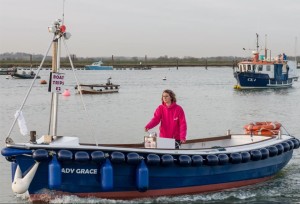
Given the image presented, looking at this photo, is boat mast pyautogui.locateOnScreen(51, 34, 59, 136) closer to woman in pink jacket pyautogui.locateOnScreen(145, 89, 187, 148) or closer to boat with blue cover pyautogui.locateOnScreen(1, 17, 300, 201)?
boat with blue cover pyautogui.locateOnScreen(1, 17, 300, 201)

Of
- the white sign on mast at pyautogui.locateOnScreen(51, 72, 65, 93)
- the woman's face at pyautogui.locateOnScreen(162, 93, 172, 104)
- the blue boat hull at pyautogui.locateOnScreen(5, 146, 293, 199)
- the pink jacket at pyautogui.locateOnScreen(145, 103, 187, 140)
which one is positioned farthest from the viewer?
the pink jacket at pyautogui.locateOnScreen(145, 103, 187, 140)

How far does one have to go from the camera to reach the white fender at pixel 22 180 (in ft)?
35.8

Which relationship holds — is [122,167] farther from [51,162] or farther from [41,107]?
[41,107]

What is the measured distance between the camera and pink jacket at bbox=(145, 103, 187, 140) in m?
12.6

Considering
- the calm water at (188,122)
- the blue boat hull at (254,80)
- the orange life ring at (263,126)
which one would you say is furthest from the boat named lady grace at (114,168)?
the blue boat hull at (254,80)

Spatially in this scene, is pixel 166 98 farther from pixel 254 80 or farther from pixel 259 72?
pixel 259 72

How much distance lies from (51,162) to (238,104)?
34.6 m

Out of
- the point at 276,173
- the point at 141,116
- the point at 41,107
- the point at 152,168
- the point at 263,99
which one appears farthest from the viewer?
the point at 263,99

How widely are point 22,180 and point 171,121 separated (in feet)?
12.0

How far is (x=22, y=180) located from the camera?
35.9 ft

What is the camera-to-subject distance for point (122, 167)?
11.3 metres

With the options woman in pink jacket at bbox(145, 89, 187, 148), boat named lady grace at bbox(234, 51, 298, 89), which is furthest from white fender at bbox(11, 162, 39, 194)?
boat named lady grace at bbox(234, 51, 298, 89)

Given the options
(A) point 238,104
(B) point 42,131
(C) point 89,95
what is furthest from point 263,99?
(B) point 42,131

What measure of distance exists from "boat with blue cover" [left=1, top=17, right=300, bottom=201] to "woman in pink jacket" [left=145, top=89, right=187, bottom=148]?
1.48 ft
